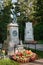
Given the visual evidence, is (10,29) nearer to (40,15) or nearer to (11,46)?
(11,46)

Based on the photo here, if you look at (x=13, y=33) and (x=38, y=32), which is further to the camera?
(x=38, y=32)

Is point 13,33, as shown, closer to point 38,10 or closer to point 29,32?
point 29,32

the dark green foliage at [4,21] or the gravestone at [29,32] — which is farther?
the dark green foliage at [4,21]

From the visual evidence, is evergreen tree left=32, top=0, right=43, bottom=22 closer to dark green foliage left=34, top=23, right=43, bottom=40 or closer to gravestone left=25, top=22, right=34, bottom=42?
dark green foliage left=34, top=23, right=43, bottom=40

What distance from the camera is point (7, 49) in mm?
15594

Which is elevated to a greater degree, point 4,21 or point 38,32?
point 4,21

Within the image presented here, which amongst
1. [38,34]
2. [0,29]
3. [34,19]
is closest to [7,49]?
[0,29]

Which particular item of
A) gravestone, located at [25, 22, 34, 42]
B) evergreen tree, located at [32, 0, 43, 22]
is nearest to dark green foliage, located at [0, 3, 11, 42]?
evergreen tree, located at [32, 0, 43, 22]

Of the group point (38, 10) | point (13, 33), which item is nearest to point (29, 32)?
point (38, 10)

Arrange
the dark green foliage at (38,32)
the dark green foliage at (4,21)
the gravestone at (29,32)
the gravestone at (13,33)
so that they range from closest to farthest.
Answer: the gravestone at (13,33)
the gravestone at (29,32)
the dark green foliage at (4,21)
the dark green foliage at (38,32)

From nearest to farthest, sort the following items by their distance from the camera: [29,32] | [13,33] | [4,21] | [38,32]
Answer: [13,33] < [29,32] < [4,21] < [38,32]

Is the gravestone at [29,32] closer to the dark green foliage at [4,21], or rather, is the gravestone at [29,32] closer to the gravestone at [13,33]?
the dark green foliage at [4,21]

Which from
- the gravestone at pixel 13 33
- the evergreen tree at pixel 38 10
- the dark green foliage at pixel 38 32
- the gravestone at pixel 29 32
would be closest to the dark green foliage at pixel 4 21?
the evergreen tree at pixel 38 10

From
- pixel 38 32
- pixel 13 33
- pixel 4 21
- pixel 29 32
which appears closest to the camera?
pixel 13 33
